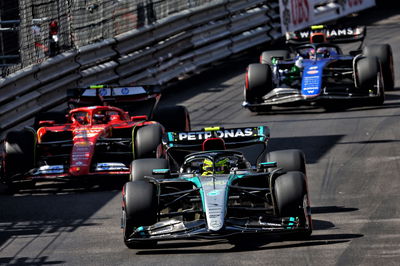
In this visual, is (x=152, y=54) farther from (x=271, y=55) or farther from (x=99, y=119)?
(x=99, y=119)

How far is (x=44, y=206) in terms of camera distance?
47.0 ft

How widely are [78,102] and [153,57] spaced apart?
5.83 meters

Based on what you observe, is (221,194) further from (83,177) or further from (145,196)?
(83,177)

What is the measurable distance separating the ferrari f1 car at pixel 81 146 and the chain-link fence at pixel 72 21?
8.66 ft

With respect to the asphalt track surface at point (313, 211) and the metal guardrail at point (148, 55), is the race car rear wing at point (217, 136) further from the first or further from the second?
the metal guardrail at point (148, 55)

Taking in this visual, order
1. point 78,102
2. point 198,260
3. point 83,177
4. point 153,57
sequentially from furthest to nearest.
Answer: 1. point 153,57
2. point 78,102
3. point 83,177
4. point 198,260

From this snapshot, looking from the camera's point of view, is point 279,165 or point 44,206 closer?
point 279,165

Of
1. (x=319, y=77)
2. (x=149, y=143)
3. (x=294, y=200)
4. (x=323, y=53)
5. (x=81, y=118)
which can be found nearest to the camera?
(x=294, y=200)

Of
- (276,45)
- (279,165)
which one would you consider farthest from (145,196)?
(276,45)

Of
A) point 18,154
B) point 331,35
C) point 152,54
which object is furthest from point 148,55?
point 18,154

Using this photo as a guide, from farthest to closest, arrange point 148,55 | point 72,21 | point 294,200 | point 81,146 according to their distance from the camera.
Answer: point 148,55
point 72,21
point 81,146
point 294,200

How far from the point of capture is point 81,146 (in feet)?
51.4

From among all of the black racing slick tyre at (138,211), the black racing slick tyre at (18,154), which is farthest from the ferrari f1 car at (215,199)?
the black racing slick tyre at (18,154)

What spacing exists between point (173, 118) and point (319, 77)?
407 centimetres
